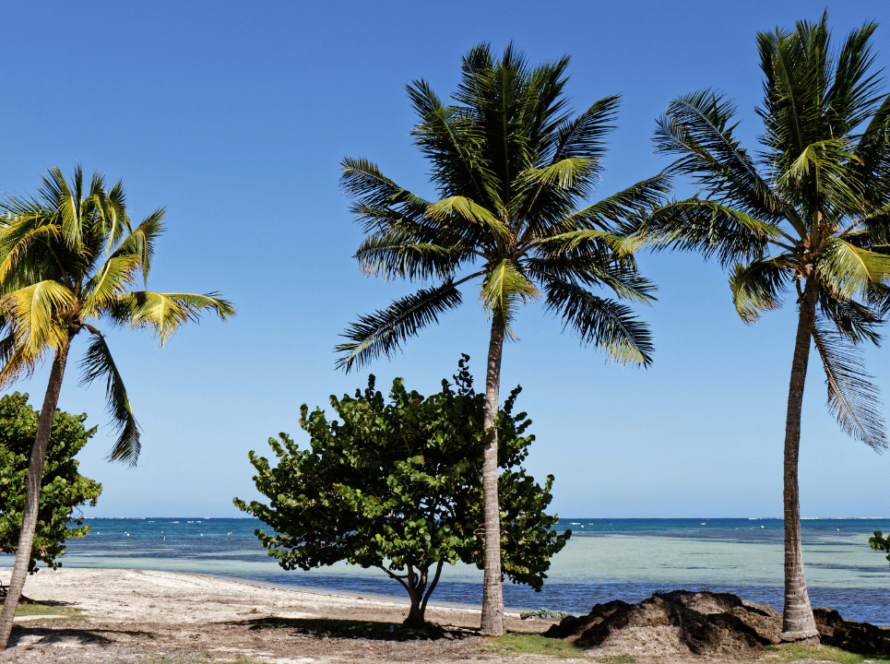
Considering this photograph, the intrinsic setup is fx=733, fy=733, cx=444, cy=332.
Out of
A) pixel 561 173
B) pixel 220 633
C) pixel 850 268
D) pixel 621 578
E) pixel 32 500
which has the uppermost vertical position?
pixel 561 173

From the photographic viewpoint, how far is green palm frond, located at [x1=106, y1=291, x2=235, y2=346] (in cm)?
1226

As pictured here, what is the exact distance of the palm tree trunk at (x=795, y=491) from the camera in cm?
1298

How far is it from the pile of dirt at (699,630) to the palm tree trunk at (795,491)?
0.56 metres

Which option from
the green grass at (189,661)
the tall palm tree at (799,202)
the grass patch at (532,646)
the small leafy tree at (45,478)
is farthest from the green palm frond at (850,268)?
the small leafy tree at (45,478)

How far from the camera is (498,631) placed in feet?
46.5

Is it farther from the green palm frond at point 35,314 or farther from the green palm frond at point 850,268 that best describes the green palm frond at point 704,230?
the green palm frond at point 35,314

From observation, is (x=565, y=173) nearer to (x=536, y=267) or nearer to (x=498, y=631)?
(x=536, y=267)

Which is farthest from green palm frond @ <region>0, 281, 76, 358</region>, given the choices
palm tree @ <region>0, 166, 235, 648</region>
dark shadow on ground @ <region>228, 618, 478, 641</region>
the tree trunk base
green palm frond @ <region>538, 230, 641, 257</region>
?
the tree trunk base

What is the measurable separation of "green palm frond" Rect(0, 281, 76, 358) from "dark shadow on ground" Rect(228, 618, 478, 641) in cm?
758

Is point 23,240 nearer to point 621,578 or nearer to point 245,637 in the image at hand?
point 245,637

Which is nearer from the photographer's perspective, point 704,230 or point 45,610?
point 704,230

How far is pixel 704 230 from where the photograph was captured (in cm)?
1393

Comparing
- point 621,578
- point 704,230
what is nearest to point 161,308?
point 704,230

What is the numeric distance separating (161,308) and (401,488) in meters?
5.58
